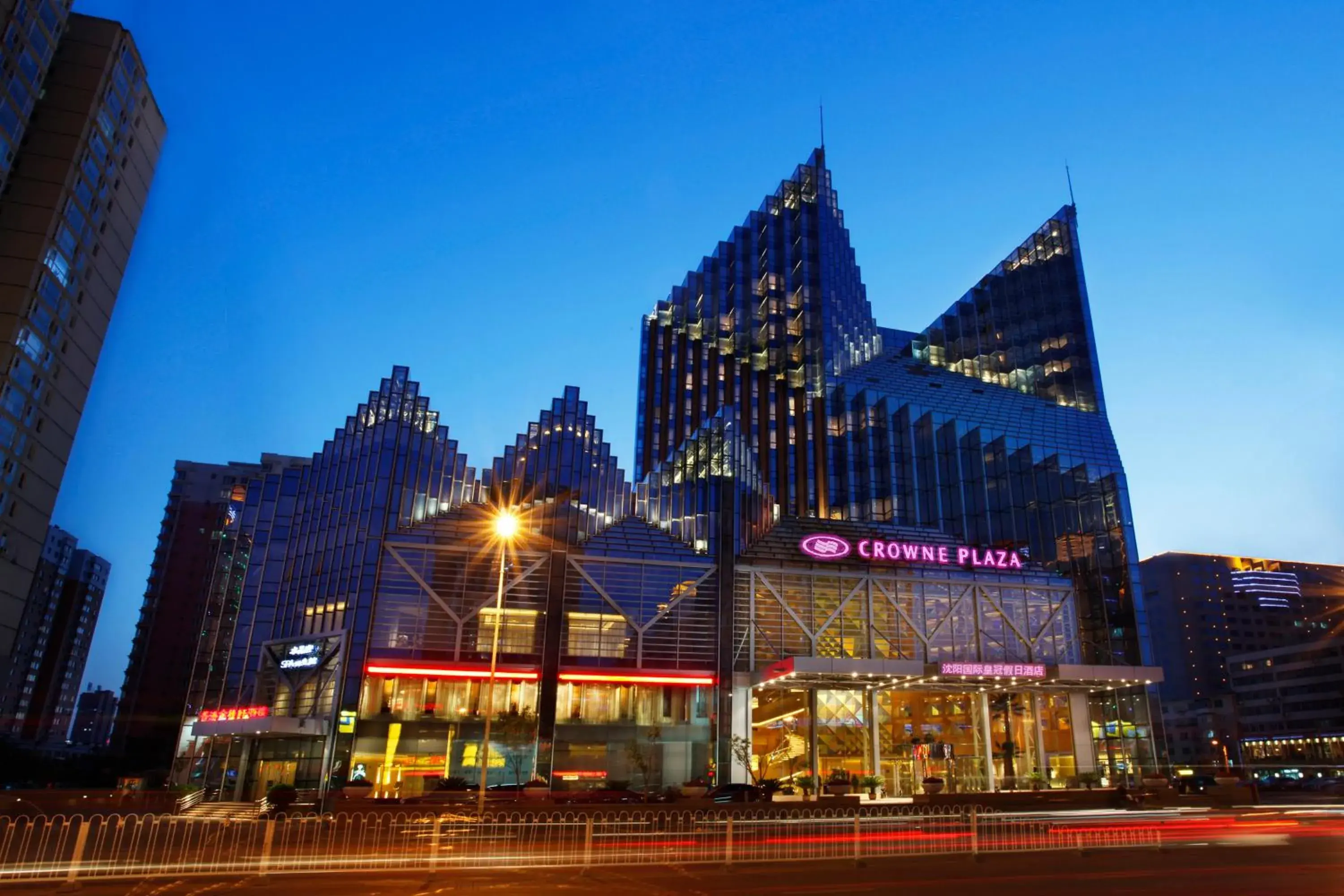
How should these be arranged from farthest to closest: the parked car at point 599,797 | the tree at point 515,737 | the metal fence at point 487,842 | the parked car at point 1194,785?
the parked car at point 1194,785
the tree at point 515,737
the parked car at point 599,797
the metal fence at point 487,842

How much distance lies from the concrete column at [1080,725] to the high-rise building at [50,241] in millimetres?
90300

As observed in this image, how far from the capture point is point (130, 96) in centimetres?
9031

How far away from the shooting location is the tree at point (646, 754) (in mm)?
53750

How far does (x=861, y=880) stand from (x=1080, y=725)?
48.9 metres

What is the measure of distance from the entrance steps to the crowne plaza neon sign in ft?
121

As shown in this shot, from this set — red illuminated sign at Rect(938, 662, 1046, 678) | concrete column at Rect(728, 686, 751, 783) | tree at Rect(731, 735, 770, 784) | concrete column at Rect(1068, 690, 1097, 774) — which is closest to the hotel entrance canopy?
red illuminated sign at Rect(938, 662, 1046, 678)

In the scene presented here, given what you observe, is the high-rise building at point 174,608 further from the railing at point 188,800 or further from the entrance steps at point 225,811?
the entrance steps at point 225,811

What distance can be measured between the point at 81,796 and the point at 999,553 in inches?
2613

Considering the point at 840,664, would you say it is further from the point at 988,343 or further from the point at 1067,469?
the point at 988,343

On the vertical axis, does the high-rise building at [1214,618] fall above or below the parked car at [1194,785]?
above

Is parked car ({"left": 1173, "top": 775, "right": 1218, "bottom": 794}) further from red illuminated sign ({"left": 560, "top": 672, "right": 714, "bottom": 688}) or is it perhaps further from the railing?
the railing

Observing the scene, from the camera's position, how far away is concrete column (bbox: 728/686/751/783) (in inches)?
2127

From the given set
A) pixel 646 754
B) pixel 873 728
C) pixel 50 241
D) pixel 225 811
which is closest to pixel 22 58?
pixel 50 241

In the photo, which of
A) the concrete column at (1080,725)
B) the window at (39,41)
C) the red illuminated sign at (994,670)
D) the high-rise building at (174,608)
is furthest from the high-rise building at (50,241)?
the concrete column at (1080,725)
